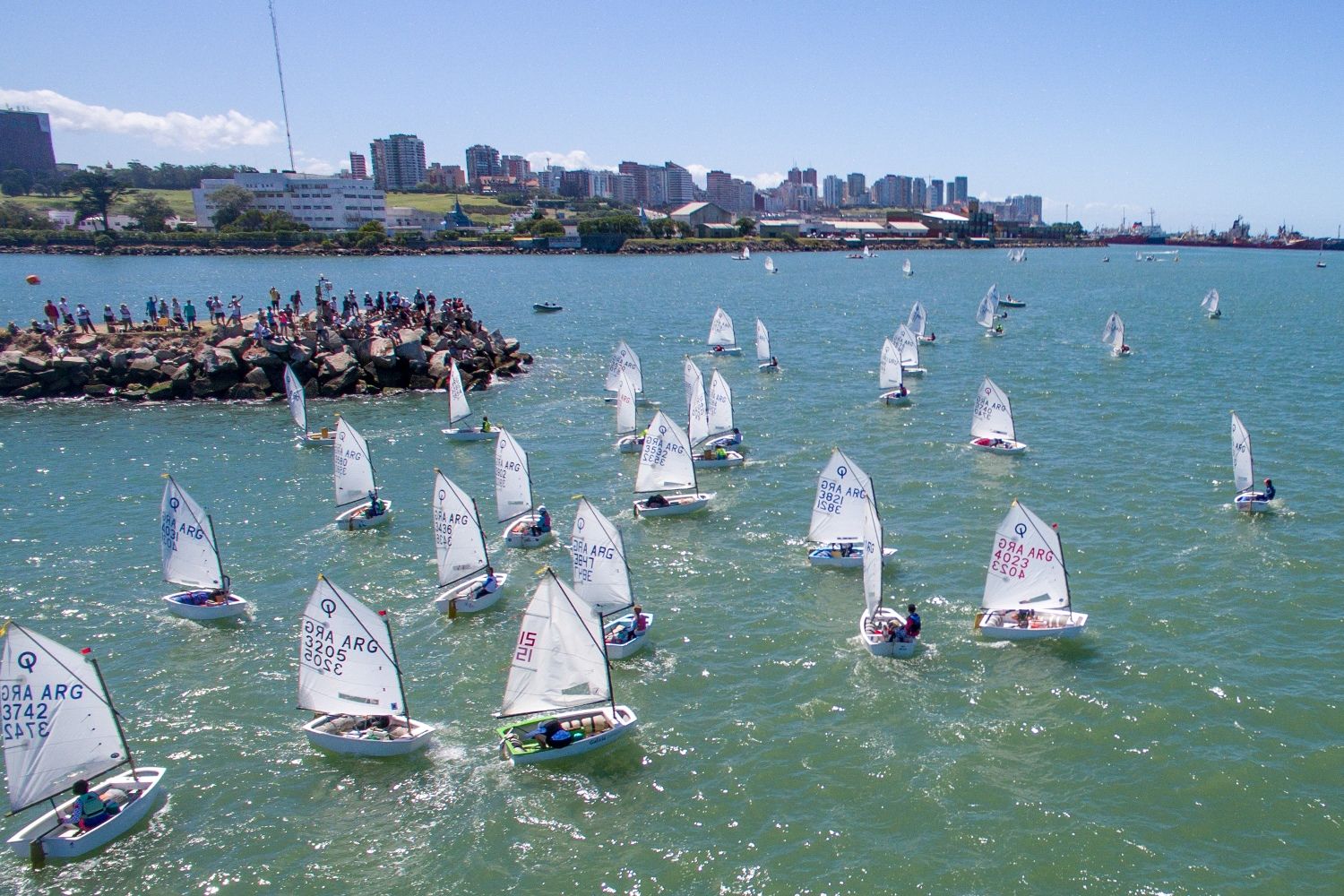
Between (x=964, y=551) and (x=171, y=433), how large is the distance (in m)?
48.1

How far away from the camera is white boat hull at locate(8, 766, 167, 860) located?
20.7 metres

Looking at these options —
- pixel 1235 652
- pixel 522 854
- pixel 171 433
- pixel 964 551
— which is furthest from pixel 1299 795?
pixel 171 433

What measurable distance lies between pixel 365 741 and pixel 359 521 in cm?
1768

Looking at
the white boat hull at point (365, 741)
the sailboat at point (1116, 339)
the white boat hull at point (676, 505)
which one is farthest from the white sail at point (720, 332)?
the white boat hull at point (365, 741)

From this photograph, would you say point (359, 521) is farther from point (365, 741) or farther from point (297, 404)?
point (297, 404)

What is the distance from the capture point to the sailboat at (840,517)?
35.3 metres

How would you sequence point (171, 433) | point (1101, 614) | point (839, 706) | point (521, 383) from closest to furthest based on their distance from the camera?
1. point (839, 706)
2. point (1101, 614)
3. point (171, 433)
4. point (521, 383)

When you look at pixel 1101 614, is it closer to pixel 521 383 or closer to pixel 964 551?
pixel 964 551

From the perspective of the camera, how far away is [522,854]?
20.8 meters

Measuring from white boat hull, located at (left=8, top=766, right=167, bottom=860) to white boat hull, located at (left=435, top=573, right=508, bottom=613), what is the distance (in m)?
10.6

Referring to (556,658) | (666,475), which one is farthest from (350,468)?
(556,658)

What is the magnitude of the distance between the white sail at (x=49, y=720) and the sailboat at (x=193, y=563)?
9.64 meters

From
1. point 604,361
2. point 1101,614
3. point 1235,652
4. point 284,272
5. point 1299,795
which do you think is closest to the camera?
point 1299,795

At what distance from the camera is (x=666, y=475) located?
138ft
